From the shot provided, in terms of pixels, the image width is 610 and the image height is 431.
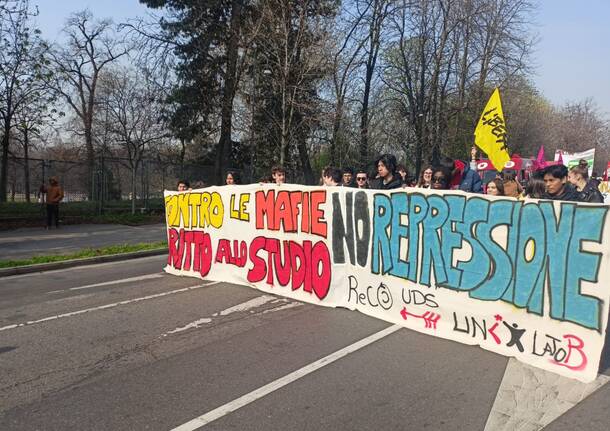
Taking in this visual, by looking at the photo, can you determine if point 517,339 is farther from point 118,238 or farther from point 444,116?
point 444,116

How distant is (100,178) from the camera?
1902 cm

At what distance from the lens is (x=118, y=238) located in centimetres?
1451

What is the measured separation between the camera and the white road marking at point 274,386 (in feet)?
11.4

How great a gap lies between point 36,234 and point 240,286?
990 cm

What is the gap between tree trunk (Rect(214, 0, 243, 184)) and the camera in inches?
922

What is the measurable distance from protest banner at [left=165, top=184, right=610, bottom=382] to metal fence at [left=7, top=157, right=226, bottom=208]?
10.0 metres

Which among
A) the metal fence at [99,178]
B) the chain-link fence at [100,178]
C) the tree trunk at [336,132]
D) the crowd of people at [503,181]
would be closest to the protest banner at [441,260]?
the crowd of people at [503,181]

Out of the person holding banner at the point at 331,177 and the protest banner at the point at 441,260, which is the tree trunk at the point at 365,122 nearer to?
the person holding banner at the point at 331,177

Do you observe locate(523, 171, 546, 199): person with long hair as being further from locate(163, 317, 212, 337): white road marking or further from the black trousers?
the black trousers

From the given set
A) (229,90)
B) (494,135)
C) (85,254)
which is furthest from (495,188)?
(229,90)

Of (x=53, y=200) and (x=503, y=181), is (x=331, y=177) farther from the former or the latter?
(x=53, y=200)

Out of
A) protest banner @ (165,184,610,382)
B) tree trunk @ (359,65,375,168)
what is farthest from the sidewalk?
tree trunk @ (359,65,375,168)

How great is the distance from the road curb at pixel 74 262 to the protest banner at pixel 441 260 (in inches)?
154

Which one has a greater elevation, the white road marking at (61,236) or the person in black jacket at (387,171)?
the person in black jacket at (387,171)
